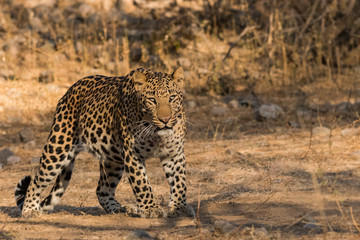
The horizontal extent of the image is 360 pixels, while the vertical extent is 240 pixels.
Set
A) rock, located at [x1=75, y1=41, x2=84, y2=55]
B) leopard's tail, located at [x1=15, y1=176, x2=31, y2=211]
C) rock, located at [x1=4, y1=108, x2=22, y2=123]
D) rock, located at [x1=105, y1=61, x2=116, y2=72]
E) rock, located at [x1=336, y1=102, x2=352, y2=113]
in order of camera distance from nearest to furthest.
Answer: leopard's tail, located at [x1=15, y1=176, x2=31, y2=211] → rock, located at [x1=336, y1=102, x2=352, y2=113] → rock, located at [x1=4, y1=108, x2=22, y2=123] → rock, located at [x1=105, y1=61, x2=116, y2=72] → rock, located at [x1=75, y1=41, x2=84, y2=55]

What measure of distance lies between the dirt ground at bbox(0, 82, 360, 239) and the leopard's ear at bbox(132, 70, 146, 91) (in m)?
1.31

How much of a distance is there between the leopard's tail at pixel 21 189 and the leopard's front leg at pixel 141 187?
1.49 metres

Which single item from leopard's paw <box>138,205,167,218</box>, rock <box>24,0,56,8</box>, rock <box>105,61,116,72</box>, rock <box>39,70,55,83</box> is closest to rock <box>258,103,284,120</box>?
rock <box>105,61,116,72</box>

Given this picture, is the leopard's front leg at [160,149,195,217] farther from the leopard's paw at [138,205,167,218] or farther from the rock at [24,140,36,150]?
the rock at [24,140,36,150]

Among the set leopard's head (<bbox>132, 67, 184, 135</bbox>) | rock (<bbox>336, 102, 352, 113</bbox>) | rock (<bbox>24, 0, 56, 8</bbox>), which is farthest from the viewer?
rock (<bbox>24, 0, 56, 8</bbox>)

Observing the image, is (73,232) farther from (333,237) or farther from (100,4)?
(100,4)

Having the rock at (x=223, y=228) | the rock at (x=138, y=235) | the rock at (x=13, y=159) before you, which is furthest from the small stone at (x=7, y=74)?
the rock at (x=223, y=228)

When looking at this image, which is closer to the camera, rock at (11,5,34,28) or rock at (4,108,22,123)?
rock at (4,108,22,123)

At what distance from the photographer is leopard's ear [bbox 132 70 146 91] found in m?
6.11

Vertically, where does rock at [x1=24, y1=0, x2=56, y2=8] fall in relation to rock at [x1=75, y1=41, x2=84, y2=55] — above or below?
above

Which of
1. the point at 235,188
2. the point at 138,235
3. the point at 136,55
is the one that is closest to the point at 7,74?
the point at 136,55

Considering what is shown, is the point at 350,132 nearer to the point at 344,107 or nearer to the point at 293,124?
the point at 293,124

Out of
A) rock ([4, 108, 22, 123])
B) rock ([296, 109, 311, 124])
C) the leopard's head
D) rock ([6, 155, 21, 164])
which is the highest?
the leopard's head

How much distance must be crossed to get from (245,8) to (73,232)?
1130 cm
